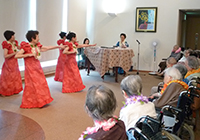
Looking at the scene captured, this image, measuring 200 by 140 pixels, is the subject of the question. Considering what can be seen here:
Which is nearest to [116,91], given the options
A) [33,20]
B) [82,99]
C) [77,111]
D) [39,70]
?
[82,99]

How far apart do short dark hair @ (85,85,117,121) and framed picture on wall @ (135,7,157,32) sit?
728 centimetres

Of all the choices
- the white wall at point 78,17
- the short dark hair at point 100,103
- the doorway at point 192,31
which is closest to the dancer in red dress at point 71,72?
the white wall at point 78,17

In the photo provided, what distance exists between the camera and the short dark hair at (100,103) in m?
1.34

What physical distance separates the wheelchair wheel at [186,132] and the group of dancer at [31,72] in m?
2.30

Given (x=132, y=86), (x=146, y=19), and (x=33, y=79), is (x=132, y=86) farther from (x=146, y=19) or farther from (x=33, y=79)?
(x=146, y=19)

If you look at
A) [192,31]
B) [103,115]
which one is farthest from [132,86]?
[192,31]

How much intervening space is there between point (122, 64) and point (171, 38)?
2863 millimetres

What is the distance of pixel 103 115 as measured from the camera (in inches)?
53.6

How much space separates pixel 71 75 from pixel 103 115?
A: 3656mm

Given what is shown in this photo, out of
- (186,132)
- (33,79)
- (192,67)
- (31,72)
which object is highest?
(192,67)

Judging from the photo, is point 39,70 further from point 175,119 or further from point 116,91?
point 175,119

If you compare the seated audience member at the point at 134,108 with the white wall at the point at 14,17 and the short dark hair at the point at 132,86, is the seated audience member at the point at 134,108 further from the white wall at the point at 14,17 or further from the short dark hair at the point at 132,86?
the white wall at the point at 14,17

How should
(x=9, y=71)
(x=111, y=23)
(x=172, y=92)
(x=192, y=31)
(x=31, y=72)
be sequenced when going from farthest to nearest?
(x=192, y=31) → (x=111, y=23) → (x=9, y=71) → (x=31, y=72) → (x=172, y=92)

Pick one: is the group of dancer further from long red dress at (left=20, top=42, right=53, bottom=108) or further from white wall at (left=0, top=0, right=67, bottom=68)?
A: white wall at (left=0, top=0, right=67, bottom=68)
